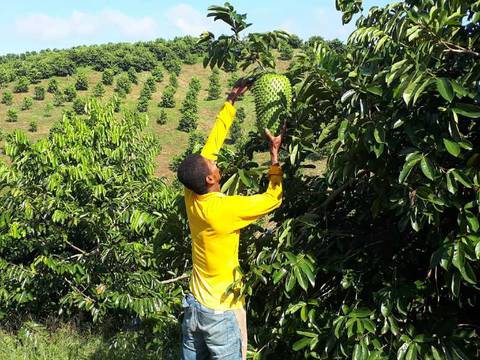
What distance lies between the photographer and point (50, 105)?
25156 mm

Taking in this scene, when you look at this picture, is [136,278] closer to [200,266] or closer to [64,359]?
[64,359]

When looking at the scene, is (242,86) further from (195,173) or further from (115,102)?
(115,102)

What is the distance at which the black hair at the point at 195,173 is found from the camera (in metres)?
2.38

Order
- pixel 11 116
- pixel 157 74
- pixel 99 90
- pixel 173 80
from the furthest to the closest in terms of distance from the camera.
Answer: pixel 157 74 < pixel 173 80 < pixel 99 90 < pixel 11 116

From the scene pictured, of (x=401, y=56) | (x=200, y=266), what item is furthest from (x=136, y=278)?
(x=401, y=56)

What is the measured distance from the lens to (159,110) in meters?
26.2

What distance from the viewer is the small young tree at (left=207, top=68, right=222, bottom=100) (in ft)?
93.0

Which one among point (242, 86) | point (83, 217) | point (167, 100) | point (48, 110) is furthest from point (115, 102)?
point (167, 100)

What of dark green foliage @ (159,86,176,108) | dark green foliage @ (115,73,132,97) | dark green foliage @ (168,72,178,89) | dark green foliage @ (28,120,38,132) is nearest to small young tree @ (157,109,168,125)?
dark green foliage @ (159,86,176,108)

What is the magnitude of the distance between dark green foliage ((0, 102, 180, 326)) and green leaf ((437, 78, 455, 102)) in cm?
312

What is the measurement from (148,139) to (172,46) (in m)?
32.0

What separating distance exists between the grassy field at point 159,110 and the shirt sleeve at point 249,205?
16.8m

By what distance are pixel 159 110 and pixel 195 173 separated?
24.3 m

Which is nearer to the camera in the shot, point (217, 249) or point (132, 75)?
point (217, 249)
